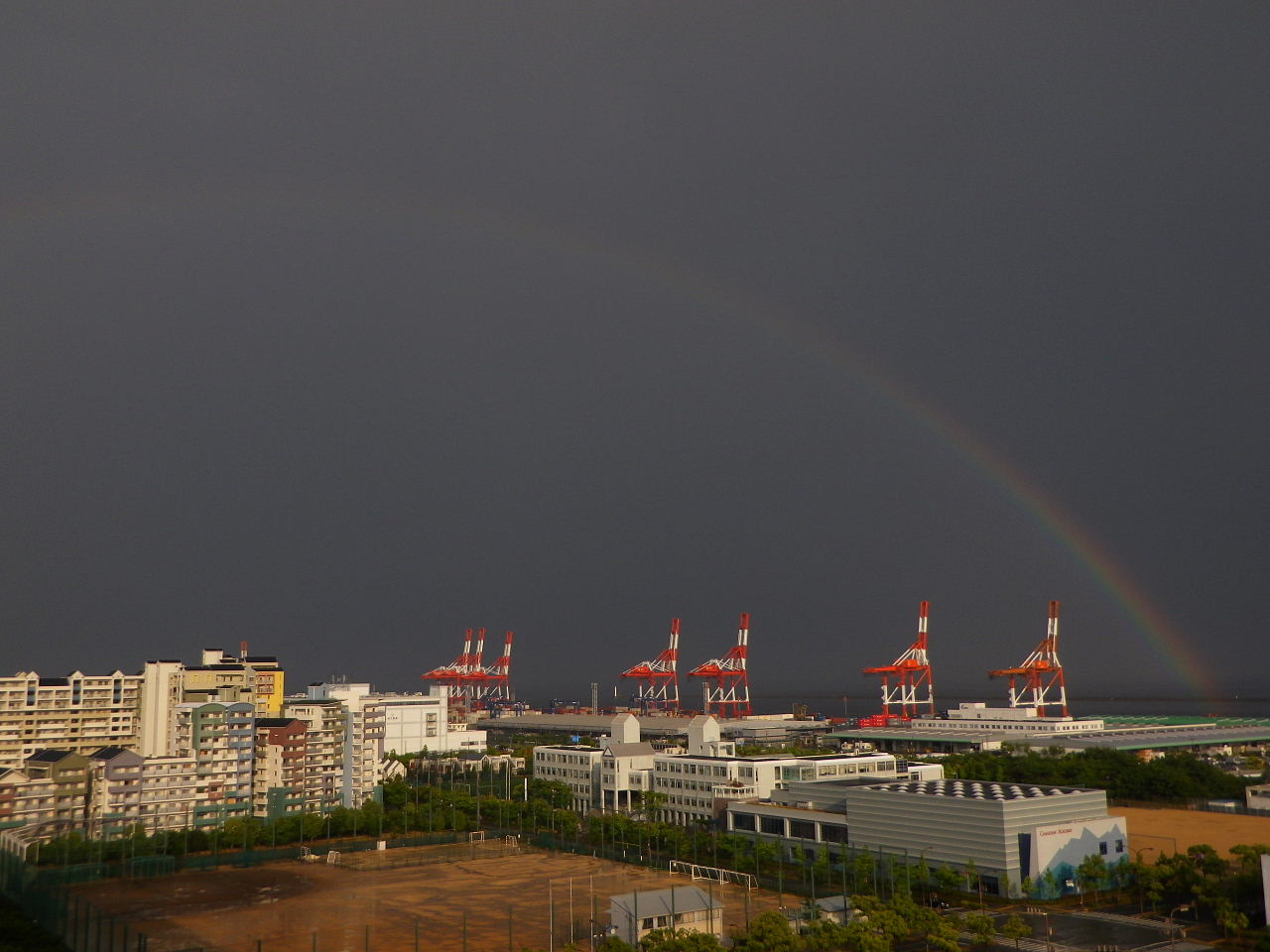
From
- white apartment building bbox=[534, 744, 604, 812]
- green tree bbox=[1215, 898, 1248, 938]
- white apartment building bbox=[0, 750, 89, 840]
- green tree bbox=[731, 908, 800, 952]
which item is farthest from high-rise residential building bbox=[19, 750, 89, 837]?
green tree bbox=[1215, 898, 1248, 938]

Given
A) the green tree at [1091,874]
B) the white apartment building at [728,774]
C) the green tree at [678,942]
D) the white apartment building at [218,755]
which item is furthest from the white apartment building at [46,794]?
the green tree at [1091,874]

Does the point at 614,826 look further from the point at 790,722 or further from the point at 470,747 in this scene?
the point at 790,722

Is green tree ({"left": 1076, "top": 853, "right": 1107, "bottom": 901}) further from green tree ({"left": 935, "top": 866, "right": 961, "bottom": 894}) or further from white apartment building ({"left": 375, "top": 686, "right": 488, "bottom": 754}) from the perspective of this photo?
white apartment building ({"left": 375, "top": 686, "right": 488, "bottom": 754})

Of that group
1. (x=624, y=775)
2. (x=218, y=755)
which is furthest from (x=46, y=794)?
(x=624, y=775)

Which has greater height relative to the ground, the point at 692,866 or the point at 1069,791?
the point at 1069,791

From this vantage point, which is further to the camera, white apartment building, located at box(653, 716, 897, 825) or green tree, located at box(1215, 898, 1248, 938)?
white apartment building, located at box(653, 716, 897, 825)

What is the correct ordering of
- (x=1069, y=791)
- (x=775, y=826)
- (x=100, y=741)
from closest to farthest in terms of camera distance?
(x=1069, y=791), (x=775, y=826), (x=100, y=741)

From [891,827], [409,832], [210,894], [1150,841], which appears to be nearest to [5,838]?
[210,894]

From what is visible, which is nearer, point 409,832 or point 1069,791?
point 1069,791
